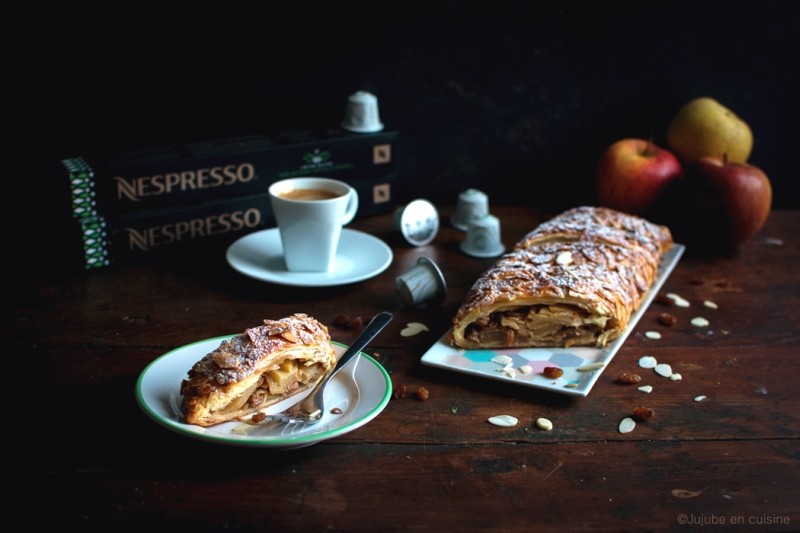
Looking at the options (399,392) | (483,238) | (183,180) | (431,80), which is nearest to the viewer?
(399,392)

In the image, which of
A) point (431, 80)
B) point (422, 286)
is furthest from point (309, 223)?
point (431, 80)

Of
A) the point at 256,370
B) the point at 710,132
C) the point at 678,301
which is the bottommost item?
the point at 678,301

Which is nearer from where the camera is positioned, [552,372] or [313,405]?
[313,405]

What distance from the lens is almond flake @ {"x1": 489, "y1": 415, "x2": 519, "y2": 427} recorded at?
1.17 m

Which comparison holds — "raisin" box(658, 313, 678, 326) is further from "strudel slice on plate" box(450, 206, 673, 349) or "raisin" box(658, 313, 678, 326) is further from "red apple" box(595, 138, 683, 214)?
"red apple" box(595, 138, 683, 214)

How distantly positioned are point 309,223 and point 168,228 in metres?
0.33

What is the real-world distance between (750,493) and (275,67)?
1.40m

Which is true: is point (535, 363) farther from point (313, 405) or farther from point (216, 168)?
point (216, 168)

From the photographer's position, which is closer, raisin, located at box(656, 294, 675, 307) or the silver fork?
the silver fork

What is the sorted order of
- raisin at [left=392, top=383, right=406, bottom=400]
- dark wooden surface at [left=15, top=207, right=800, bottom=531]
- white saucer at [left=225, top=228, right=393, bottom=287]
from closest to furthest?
dark wooden surface at [left=15, top=207, right=800, bottom=531] → raisin at [left=392, top=383, right=406, bottom=400] → white saucer at [left=225, top=228, right=393, bottom=287]

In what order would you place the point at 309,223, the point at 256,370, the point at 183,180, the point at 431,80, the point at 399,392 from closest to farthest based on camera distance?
the point at 256,370 < the point at 399,392 < the point at 309,223 < the point at 183,180 < the point at 431,80

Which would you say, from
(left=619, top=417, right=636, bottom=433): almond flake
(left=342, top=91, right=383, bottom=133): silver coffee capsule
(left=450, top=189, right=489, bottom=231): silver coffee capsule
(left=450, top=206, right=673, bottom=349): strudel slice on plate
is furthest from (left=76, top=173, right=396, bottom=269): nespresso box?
(left=619, top=417, right=636, bottom=433): almond flake

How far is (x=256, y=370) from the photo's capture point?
1111 millimetres

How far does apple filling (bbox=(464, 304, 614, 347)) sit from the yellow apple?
0.79 m
